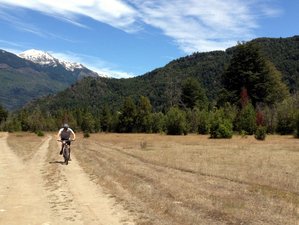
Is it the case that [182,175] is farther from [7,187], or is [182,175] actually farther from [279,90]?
[279,90]

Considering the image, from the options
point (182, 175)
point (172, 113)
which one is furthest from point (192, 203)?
point (172, 113)

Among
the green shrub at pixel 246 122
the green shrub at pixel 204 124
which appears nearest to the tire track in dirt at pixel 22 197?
the green shrub at pixel 246 122

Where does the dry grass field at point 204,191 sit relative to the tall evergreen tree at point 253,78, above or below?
below

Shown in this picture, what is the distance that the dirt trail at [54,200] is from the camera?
41.4 feet

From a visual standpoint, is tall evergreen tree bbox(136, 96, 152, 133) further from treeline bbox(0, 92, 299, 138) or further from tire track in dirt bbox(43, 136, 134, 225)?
tire track in dirt bbox(43, 136, 134, 225)

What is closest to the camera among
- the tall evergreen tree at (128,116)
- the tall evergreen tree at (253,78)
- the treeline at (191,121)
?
the treeline at (191,121)

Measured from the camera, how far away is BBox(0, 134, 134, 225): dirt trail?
12.6 m

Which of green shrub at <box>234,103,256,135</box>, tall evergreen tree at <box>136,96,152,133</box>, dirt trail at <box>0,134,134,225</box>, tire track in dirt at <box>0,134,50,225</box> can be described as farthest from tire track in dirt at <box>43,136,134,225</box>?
tall evergreen tree at <box>136,96,152,133</box>

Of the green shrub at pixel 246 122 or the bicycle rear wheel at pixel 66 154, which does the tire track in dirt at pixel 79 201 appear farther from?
the green shrub at pixel 246 122

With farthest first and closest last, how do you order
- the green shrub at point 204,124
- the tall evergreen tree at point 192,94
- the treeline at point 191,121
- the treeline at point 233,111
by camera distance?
the tall evergreen tree at point 192,94, the green shrub at point 204,124, the treeline at point 233,111, the treeline at point 191,121

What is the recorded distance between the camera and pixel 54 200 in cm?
1552

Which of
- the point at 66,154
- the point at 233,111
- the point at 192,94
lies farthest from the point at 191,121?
the point at 66,154

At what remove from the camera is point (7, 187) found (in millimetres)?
18703

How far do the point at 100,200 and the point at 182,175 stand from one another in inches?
294
